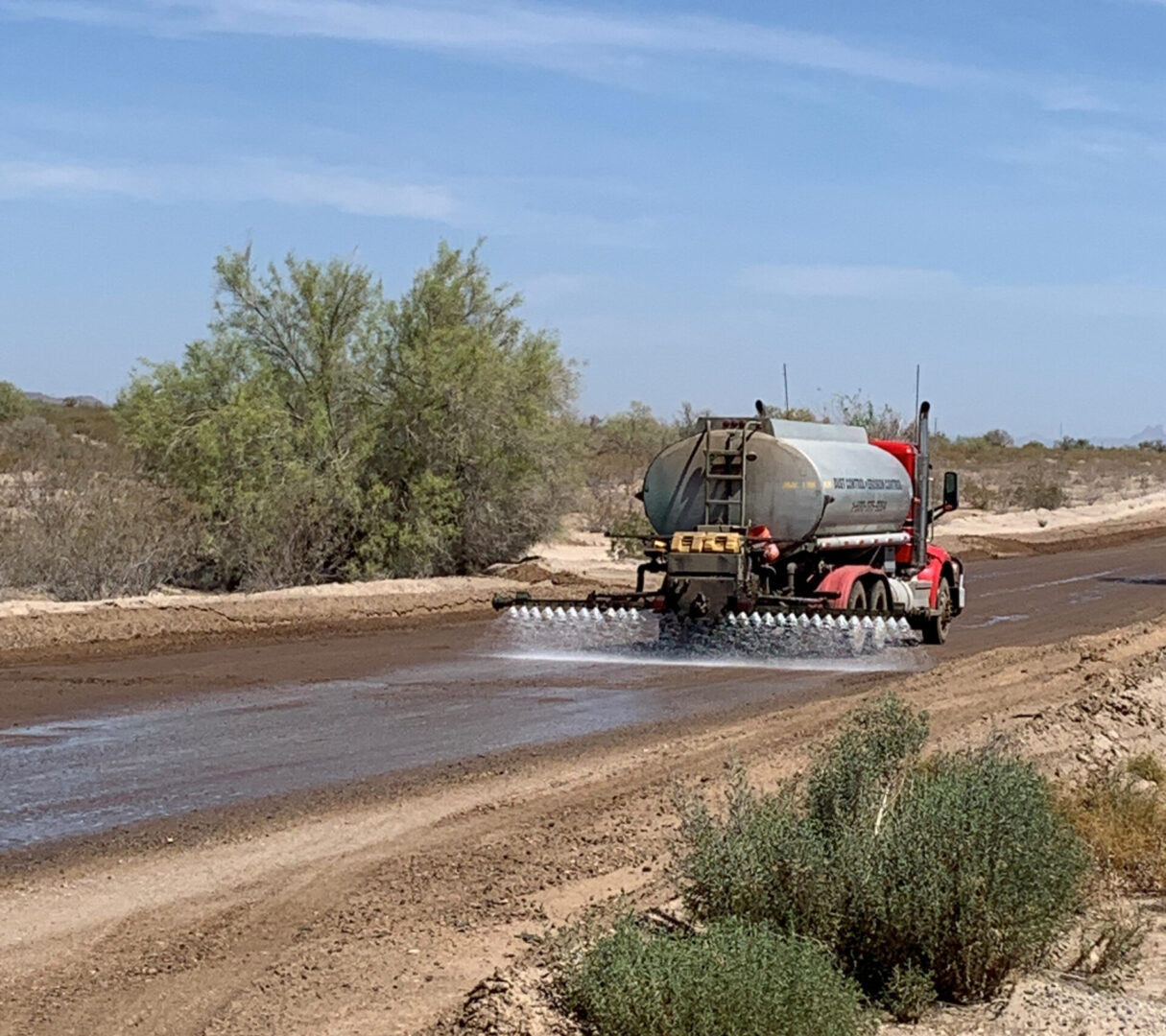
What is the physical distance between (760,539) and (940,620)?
4.20m

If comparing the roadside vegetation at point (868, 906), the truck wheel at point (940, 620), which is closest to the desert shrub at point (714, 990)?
the roadside vegetation at point (868, 906)

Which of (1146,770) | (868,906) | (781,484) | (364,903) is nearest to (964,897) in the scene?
(868,906)

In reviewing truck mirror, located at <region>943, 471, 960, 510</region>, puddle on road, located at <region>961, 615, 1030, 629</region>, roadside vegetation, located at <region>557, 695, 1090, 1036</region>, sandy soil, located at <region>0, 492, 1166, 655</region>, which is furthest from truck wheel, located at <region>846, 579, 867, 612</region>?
roadside vegetation, located at <region>557, 695, 1090, 1036</region>

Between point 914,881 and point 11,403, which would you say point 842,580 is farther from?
point 11,403

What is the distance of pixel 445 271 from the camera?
1255 inches

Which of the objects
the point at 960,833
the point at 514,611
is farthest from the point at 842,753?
the point at 514,611

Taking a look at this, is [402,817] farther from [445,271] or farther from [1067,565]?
[1067,565]

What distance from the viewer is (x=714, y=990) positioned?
5910mm

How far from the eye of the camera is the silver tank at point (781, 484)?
766 inches

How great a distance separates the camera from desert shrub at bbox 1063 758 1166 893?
30.6 feet

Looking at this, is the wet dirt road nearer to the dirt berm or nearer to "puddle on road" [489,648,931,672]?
"puddle on road" [489,648,931,672]

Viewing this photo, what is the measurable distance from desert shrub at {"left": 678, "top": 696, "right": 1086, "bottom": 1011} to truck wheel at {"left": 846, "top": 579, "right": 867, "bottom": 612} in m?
11.9

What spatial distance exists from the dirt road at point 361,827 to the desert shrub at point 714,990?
98cm

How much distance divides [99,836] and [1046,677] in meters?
11.3
